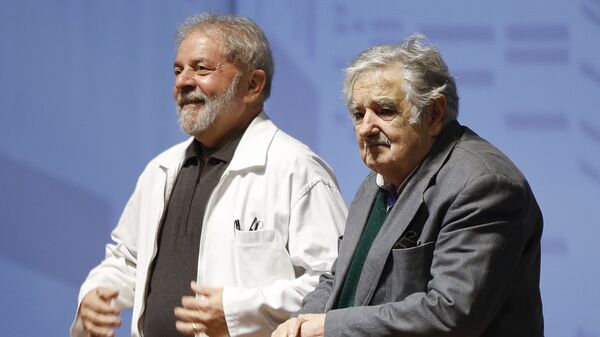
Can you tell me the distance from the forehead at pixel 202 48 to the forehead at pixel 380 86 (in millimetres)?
832

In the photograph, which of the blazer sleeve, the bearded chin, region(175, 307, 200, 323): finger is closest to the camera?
the blazer sleeve

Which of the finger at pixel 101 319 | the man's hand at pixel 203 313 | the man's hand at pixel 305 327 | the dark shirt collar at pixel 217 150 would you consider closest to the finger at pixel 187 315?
the man's hand at pixel 203 313

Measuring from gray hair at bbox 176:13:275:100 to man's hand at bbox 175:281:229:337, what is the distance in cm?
69

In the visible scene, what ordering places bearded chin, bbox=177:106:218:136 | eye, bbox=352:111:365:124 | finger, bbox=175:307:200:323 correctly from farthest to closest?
bearded chin, bbox=177:106:218:136, finger, bbox=175:307:200:323, eye, bbox=352:111:365:124

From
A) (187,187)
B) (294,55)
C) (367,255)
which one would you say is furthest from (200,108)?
(294,55)

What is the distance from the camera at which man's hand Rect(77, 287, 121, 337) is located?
284cm

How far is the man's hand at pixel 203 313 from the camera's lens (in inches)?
101

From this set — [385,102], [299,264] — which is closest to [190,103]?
[299,264]

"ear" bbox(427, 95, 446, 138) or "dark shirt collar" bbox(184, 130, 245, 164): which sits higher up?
"ear" bbox(427, 95, 446, 138)

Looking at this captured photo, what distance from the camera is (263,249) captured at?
2732 mm

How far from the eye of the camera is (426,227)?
2121 millimetres

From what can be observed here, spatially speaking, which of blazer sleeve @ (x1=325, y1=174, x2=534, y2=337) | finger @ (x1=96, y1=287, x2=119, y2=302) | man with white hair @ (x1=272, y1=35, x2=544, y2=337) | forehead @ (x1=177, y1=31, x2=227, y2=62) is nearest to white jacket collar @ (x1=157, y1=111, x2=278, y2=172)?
forehead @ (x1=177, y1=31, x2=227, y2=62)

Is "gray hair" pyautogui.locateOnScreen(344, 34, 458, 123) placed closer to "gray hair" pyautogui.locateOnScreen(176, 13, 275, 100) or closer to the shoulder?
the shoulder

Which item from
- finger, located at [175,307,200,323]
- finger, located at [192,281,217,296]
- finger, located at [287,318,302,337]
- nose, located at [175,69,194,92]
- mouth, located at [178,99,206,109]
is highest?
nose, located at [175,69,194,92]
